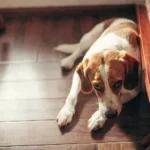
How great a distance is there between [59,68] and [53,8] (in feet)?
2.42

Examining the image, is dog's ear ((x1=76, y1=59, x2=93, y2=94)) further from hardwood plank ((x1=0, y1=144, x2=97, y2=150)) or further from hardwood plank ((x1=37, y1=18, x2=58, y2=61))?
hardwood plank ((x1=37, y1=18, x2=58, y2=61))

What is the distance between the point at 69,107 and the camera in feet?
5.50

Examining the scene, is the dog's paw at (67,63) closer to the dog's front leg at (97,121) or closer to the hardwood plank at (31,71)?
the hardwood plank at (31,71)

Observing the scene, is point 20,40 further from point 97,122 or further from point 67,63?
point 97,122

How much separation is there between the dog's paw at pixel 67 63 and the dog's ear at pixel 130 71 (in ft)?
1.78

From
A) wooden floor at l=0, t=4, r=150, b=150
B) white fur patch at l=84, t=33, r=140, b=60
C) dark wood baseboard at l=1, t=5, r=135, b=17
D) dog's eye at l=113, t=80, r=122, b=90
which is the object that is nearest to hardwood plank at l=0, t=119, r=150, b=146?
wooden floor at l=0, t=4, r=150, b=150

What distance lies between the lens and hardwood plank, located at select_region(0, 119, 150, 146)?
5.10 ft

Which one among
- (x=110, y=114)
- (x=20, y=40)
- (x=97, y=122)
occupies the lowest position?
(x=20, y=40)

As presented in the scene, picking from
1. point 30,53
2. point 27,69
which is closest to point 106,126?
point 27,69

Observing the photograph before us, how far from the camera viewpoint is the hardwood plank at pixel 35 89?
184 centimetres

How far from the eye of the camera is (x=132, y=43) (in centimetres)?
172

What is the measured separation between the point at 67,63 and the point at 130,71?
1.93 feet

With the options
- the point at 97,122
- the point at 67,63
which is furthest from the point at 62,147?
the point at 67,63

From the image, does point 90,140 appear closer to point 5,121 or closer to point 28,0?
point 5,121
